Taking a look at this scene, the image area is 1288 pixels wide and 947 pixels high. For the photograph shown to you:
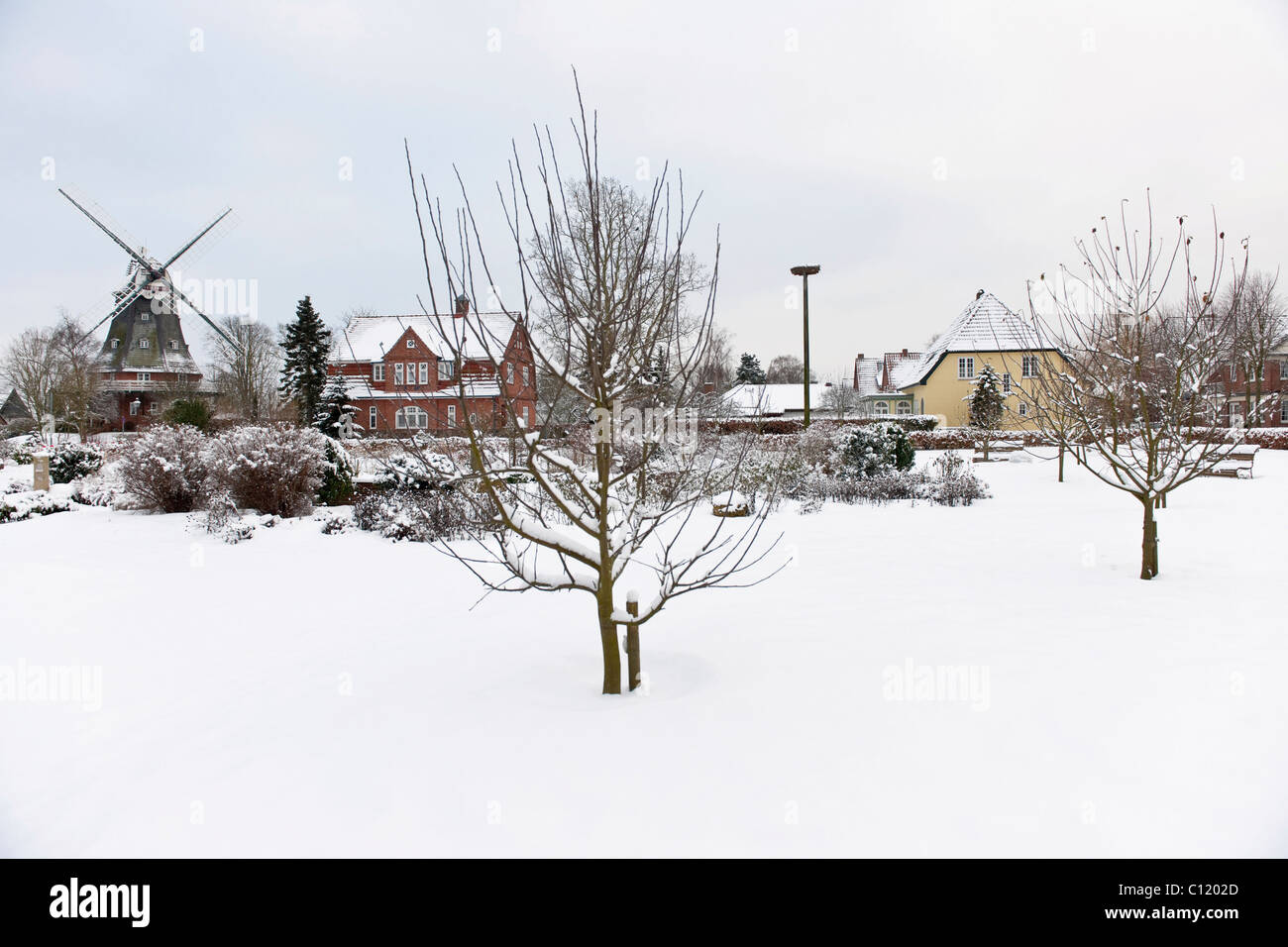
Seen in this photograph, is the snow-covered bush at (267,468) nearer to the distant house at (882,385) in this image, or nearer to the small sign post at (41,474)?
the small sign post at (41,474)

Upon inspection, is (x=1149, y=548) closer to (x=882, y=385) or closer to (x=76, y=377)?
(x=76, y=377)

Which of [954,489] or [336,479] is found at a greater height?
[336,479]

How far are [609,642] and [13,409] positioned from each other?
54000 mm

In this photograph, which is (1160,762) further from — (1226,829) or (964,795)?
(964,795)

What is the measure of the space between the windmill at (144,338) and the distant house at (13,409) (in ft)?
12.8

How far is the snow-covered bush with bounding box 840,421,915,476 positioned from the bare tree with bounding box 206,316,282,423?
111 ft

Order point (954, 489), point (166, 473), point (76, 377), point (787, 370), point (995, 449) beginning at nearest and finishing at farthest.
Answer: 1. point (166, 473)
2. point (954, 489)
3. point (995, 449)
4. point (76, 377)
5. point (787, 370)

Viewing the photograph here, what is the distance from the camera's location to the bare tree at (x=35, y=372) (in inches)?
1284

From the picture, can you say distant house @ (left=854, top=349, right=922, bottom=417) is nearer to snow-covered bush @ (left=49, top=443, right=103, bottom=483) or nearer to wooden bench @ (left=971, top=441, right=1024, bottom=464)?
wooden bench @ (left=971, top=441, right=1024, bottom=464)

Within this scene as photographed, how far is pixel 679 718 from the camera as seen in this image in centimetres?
402

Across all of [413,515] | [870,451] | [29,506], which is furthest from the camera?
[870,451]

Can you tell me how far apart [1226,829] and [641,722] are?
266cm

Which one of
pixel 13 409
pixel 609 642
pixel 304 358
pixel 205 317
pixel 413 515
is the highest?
pixel 205 317

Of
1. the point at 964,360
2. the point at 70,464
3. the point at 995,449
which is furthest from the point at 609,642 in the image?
the point at 964,360
